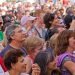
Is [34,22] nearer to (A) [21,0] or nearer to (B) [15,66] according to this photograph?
(B) [15,66]

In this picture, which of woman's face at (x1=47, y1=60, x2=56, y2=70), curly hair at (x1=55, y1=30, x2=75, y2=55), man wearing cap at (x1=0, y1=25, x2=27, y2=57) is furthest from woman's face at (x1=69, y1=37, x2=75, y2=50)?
man wearing cap at (x1=0, y1=25, x2=27, y2=57)

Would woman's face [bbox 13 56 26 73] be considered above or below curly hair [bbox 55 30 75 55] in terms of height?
below

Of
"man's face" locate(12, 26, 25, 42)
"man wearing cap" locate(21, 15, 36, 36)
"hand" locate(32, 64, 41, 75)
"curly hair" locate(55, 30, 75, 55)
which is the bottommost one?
"man wearing cap" locate(21, 15, 36, 36)

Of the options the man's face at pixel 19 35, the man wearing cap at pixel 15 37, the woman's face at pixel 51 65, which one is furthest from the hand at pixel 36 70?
the man's face at pixel 19 35

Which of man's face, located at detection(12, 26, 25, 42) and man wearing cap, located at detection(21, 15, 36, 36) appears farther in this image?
man wearing cap, located at detection(21, 15, 36, 36)

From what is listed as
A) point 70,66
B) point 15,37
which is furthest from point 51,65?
point 15,37

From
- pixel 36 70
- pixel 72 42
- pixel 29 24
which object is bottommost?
pixel 29 24

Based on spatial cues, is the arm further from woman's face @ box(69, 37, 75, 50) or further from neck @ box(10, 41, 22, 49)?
neck @ box(10, 41, 22, 49)

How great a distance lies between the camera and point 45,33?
631 centimetres

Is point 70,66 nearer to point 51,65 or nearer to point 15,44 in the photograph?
point 51,65

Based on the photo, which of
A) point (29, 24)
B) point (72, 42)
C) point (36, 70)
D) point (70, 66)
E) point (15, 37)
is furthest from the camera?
point (29, 24)

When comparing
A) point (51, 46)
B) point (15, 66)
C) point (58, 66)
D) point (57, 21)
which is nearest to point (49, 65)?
point (58, 66)

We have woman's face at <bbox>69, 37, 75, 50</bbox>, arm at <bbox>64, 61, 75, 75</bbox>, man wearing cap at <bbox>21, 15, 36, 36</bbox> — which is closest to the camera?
arm at <bbox>64, 61, 75, 75</bbox>

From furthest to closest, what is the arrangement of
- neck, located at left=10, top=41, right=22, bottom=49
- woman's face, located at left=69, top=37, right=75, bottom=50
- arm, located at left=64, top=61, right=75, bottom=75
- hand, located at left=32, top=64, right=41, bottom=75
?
neck, located at left=10, top=41, right=22, bottom=49 → woman's face, located at left=69, top=37, right=75, bottom=50 → hand, located at left=32, top=64, right=41, bottom=75 → arm, located at left=64, top=61, right=75, bottom=75
